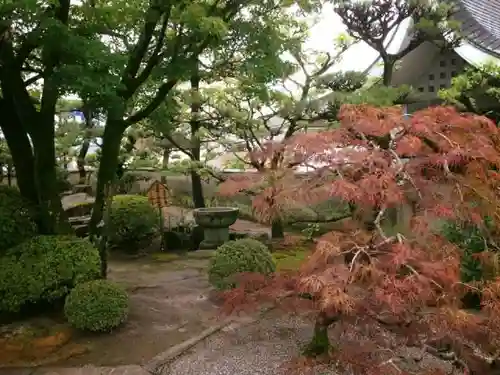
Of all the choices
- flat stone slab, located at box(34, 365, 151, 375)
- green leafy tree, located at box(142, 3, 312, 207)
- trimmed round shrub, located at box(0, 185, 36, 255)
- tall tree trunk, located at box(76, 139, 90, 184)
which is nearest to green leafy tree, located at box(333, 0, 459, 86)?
green leafy tree, located at box(142, 3, 312, 207)

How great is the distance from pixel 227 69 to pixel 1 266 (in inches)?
143

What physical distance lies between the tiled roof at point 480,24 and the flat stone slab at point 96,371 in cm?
669

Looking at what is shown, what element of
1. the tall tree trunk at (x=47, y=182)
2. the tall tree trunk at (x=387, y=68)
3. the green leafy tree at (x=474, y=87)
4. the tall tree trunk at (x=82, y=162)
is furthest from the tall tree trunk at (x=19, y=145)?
the tall tree trunk at (x=82, y=162)

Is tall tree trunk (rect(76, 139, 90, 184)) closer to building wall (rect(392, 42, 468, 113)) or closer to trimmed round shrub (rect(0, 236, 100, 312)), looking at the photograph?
building wall (rect(392, 42, 468, 113))

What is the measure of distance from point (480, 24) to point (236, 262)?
18.7 feet

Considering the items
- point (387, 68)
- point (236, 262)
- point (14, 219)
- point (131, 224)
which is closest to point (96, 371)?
point (236, 262)

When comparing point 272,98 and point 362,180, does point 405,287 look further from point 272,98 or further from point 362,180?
point 272,98

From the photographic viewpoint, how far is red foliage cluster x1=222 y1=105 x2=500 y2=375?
2.33 metres

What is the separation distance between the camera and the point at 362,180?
248cm

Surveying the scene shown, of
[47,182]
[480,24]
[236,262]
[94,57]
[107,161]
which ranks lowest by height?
[236,262]

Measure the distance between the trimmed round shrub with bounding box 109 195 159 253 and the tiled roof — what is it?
6102 mm

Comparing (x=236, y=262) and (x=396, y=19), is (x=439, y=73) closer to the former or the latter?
(x=396, y=19)

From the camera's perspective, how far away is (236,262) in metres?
5.26

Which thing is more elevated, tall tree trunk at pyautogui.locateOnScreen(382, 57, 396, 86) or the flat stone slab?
tall tree trunk at pyautogui.locateOnScreen(382, 57, 396, 86)
